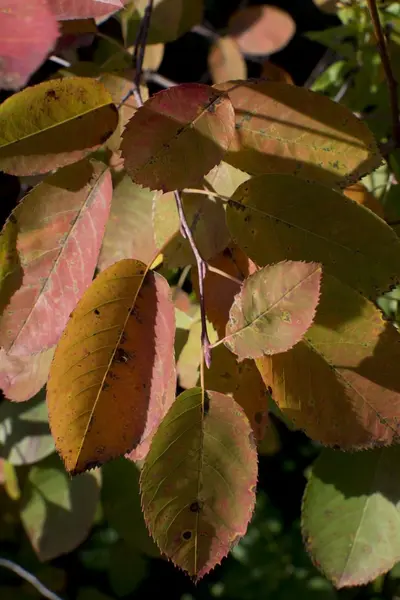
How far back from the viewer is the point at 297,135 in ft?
1.85

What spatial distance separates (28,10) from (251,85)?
8.6 inches

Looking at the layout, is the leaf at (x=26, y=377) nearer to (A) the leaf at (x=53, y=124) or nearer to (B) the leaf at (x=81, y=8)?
(A) the leaf at (x=53, y=124)

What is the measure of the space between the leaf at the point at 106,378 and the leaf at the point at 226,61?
2.46 ft

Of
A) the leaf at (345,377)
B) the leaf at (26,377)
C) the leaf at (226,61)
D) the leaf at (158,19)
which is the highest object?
the leaf at (158,19)

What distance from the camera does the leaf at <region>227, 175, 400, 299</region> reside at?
52 centimetres

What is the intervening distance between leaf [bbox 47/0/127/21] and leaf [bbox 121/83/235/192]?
0.24 ft

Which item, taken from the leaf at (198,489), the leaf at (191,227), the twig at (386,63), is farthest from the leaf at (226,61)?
the leaf at (198,489)

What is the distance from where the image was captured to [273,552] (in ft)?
5.89

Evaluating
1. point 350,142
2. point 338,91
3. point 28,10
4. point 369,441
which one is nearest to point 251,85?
point 350,142

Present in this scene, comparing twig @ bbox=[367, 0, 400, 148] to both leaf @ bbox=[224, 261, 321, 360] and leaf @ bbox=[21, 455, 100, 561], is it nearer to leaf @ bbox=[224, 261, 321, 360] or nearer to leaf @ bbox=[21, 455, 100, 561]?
leaf @ bbox=[224, 261, 321, 360]

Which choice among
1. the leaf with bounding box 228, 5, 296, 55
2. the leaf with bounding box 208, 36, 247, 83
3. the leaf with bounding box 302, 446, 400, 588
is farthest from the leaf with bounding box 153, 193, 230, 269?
the leaf with bounding box 228, 5, 296, 55

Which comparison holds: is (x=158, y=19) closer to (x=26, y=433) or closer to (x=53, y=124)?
(x=53, y=124)

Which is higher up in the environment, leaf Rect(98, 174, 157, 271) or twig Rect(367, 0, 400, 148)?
twig Rect(367, 0, 400, 148)

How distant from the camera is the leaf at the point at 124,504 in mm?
963
